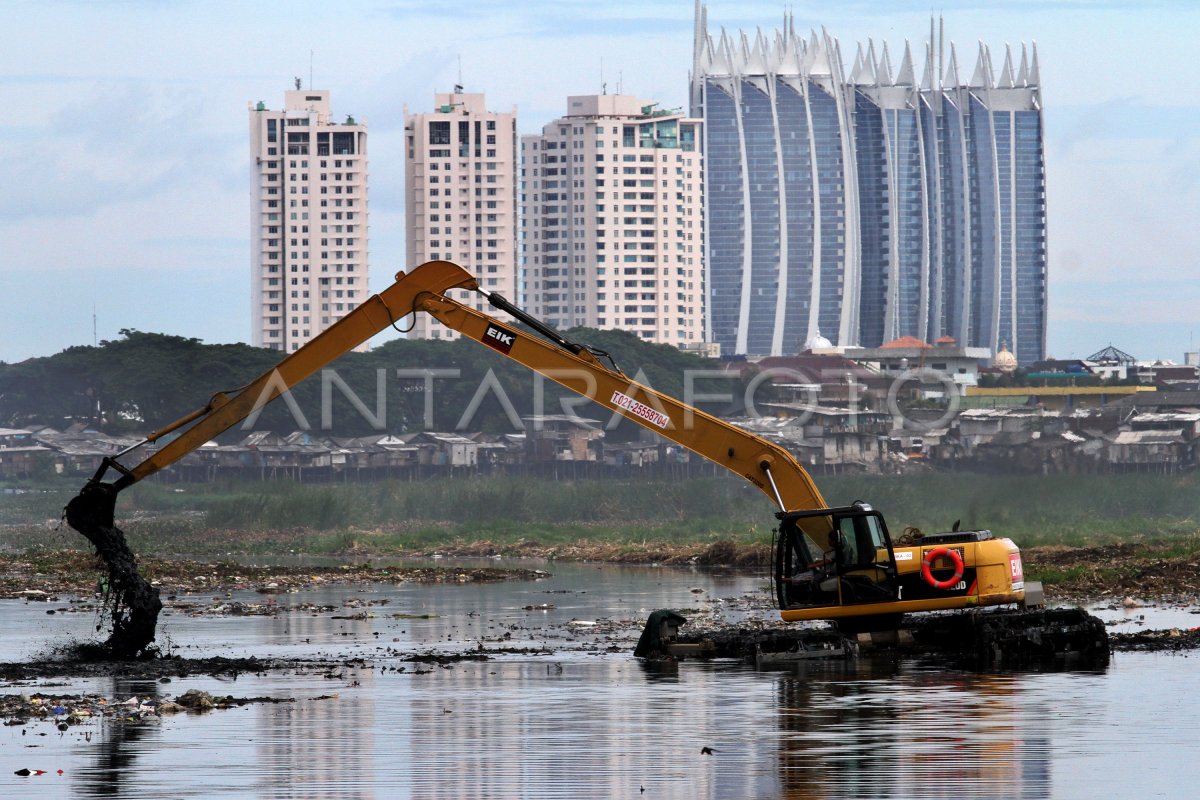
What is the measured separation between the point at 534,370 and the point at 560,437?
298ft

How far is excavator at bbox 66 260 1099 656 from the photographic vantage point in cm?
2223

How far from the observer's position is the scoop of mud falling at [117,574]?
76.9ft

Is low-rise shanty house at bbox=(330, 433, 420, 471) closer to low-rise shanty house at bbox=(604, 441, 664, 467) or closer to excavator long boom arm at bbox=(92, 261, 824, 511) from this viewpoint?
low-rise shanty house at bbox=(604, 441, 664, 467)

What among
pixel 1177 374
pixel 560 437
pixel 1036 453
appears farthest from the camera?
pixel 1177 374

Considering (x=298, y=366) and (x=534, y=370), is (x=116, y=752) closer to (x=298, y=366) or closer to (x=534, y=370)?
(x=298, y=366)

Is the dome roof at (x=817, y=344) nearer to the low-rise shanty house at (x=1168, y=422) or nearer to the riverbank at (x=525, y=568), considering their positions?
the low-rise shanty house at (x=1168, y=422)

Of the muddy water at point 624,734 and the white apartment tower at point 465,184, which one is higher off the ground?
the white apartment tower at point 465,184

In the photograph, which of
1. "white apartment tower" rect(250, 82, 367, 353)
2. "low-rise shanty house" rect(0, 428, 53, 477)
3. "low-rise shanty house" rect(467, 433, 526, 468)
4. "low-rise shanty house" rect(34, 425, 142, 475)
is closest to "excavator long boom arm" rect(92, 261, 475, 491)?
"low-rise shanty house" rect(34, 425, 142, 475)

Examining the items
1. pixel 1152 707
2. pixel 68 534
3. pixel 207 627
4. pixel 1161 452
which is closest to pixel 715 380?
pixel 1161 452

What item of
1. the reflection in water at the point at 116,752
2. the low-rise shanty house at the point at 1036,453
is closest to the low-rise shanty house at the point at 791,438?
the low-rise shanty house at the point at 1036,453

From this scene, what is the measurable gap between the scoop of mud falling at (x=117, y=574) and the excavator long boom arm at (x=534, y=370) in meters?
0.39

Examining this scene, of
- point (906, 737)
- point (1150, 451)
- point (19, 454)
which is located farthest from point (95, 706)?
point (19, 454)

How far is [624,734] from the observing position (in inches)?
680

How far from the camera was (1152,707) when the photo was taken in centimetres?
1841
